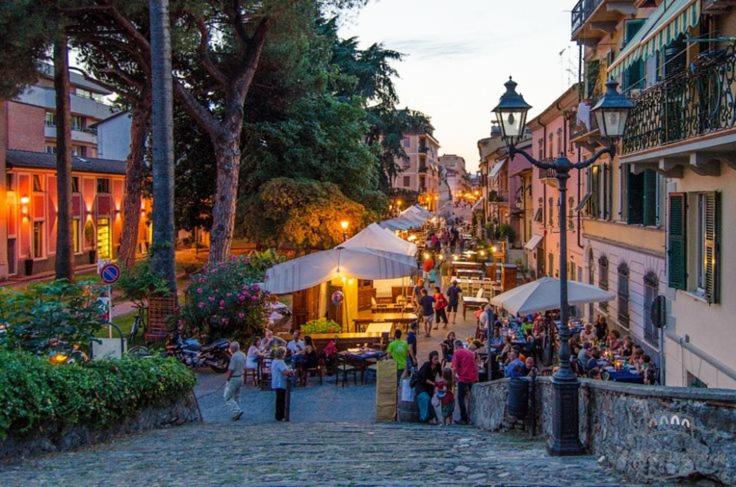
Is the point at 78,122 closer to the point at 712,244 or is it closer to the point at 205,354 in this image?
the point at 205,354

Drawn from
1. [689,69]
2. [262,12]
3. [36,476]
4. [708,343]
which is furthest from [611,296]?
[262,12]

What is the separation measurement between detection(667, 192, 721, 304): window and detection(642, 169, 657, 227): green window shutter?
536 centimetres

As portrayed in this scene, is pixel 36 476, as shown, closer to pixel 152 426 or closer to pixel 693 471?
pixel 152 426

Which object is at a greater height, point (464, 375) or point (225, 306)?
point (225, 306)

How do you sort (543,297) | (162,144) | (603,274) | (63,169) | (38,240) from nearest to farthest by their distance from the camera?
(543,297), (162,144), (603,274), (63,169), (38,240)

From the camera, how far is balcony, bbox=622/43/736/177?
8.65m

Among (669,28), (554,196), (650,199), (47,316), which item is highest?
(669,28)

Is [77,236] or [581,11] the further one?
[77,236]

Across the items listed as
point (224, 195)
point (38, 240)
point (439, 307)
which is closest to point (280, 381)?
point (439, 307)

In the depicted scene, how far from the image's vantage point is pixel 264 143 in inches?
1398

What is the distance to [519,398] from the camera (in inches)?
404

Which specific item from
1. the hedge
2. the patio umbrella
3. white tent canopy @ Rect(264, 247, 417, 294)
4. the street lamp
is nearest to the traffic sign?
white tent canopy @ Rect(264, 247, 417, 294)

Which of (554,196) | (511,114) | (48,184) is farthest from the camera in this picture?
(48,184)

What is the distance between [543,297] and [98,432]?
348 inches
